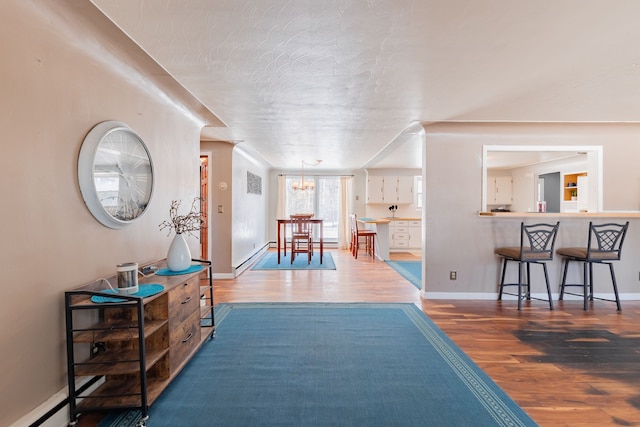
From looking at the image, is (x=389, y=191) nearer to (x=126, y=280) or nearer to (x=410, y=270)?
(x=410, y=270)

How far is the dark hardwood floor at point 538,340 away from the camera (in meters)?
1.81

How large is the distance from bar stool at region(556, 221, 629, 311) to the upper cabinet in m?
4.33

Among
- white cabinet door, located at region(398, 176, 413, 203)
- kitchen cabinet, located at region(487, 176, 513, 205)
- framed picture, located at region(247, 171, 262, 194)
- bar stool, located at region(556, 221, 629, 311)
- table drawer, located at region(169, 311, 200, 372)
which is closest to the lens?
table drawer, located at region(169, 311, 200, 372)

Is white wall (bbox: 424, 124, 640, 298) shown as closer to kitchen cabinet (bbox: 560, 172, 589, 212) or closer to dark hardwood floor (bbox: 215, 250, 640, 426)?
dark hardwood floor (bbox: 215, 250, 640, 426)

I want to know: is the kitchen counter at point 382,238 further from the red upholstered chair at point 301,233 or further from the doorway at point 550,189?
the doorway at point 550,189

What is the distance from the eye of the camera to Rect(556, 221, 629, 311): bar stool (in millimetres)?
3385

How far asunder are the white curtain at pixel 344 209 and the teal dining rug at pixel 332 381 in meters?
5.18

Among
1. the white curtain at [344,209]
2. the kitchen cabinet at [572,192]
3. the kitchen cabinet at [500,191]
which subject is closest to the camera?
the kitchen cabinet at [572,192]

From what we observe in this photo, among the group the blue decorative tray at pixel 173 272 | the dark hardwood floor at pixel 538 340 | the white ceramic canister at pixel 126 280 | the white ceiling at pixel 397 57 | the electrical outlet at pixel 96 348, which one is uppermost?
the white ceiling at pixel 397 57

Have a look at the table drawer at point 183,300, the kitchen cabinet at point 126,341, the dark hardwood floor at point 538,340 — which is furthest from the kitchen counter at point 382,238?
the kitchen cabinet at point 126,341

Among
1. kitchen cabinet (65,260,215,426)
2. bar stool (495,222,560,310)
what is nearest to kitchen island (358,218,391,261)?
bar stool (495,222,560,310)

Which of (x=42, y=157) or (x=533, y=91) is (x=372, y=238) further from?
(x=42, y=157)

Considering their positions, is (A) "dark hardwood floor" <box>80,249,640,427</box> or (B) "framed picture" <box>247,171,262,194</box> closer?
(A) "dark hardwood floor" <box>80,249,640,427</box>

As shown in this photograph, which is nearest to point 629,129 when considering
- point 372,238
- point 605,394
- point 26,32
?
point 605,394
